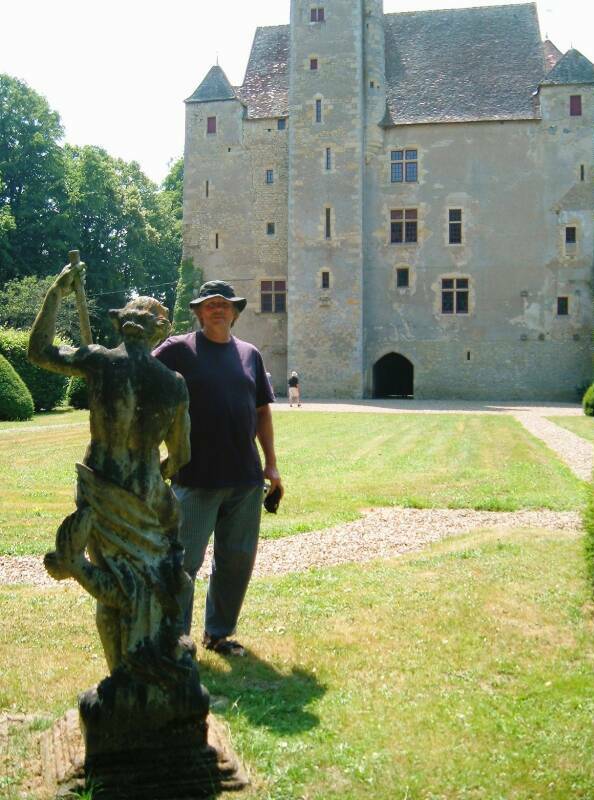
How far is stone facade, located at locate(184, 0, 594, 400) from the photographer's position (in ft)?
105

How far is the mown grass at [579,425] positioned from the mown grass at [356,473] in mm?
1181

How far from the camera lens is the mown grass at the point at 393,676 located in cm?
342

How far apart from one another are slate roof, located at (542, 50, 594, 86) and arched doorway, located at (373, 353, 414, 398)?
11.9 metres

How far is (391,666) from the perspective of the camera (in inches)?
183

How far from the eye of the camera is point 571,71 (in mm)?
31906

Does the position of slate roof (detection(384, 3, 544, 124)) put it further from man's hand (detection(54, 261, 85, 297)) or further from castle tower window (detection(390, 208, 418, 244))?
man's hand (detection(54, 261, 85, 297))

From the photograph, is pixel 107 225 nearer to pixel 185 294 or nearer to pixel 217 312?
pixel 185 294

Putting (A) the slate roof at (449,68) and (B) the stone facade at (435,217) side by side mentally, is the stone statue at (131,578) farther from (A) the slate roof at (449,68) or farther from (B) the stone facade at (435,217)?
(A) the slate roof at (449,68)

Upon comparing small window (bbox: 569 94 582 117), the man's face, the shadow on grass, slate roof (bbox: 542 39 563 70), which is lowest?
the shadow on grass

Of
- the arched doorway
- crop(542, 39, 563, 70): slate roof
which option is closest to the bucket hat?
the arched doorway

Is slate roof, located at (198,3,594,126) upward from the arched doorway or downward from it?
upward

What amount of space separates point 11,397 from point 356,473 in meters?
13.1

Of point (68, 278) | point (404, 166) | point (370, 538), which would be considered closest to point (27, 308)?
point (404, 166)

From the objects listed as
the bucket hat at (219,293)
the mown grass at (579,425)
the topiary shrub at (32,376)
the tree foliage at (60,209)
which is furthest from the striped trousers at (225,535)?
the tree foliage at (60,209)
